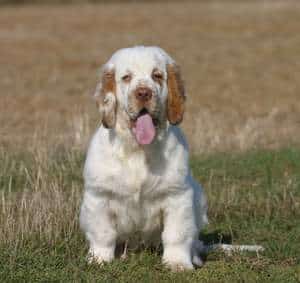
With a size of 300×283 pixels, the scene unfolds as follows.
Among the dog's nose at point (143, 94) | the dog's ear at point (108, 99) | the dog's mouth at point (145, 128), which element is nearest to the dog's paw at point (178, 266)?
the dog's mouth at point (145, 128)

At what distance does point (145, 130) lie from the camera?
577 centimetres

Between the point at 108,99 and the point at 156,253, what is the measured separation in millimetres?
1256

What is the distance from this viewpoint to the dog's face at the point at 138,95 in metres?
5.70

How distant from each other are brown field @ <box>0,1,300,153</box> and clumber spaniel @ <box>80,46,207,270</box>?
381cm

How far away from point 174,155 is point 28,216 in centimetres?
142

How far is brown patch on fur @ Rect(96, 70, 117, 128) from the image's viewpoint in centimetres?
589

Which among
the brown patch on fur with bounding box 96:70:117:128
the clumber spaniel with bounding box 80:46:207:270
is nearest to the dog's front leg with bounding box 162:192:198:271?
the clumber spaniel with bounding box 80:46:207:270

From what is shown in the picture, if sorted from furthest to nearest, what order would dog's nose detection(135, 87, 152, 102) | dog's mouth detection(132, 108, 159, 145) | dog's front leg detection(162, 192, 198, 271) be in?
1. dog's front leg detection(162, 192, 198, 271)
2. dog's mouth detection(132, 108, 159, 145)
3. dog's nose detection(135, 87, 152, 102)

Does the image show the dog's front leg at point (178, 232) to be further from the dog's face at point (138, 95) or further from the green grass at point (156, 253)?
the dog's face at point (138, 95)

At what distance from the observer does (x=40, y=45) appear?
26.7 m

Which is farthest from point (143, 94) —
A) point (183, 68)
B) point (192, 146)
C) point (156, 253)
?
point (183, 68)

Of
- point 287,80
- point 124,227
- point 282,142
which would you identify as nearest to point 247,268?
point 124,227

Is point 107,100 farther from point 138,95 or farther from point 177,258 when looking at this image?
point 177,258

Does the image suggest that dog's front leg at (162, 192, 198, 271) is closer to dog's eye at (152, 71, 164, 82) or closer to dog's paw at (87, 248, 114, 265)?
dog's paw at (87, 248, 114, 265)
